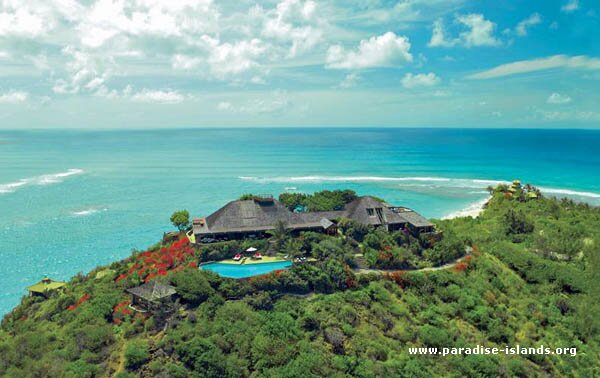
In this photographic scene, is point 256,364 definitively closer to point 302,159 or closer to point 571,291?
point 571,291

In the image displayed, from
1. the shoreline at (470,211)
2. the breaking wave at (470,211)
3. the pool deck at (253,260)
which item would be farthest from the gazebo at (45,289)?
the breaking wave at (470,211)

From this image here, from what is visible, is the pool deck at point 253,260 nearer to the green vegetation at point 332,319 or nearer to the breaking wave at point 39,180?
the green vegetation at point 332,319

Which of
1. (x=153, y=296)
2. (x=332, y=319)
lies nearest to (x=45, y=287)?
(x=153, y=296)

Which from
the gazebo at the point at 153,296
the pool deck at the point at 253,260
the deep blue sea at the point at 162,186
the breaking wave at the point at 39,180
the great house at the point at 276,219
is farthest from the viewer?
the breaking wave at the point at 39,180

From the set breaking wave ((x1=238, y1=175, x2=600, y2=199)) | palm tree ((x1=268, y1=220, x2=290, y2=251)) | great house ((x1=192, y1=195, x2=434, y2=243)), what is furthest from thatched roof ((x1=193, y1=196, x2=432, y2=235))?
breaking wave ((x1=238, y1=175, x2=600, y2=199))

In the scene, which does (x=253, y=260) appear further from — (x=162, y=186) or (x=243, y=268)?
(x=162, y=186)

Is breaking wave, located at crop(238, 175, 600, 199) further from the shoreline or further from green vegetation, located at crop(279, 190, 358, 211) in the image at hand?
green vegetation, located at crop(279, 190, 358, 211)
